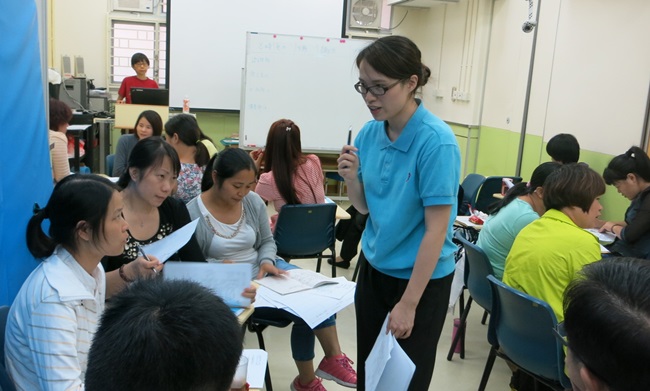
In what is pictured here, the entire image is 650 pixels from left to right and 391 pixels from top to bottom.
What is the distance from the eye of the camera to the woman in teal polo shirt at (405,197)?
5.34 feet

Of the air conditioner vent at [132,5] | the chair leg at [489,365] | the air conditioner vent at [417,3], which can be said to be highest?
the air conditioner vent at [417,3]

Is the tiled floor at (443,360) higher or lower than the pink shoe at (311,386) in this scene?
lower

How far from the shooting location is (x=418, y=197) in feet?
5.48

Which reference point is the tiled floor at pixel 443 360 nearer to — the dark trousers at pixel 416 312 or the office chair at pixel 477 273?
the office chair at pixel 477 273

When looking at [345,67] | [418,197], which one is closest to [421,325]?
[418,197]

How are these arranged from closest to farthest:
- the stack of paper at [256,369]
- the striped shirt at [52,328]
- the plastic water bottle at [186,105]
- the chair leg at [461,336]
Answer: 1. the striped shirt at [52,328]
2. the stack of paper at [256,369]
3. the chair leg at [461,336]
4. the plastic water bottle at [186,105]

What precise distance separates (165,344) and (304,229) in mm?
2821

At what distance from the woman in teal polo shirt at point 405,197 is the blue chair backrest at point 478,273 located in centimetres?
103

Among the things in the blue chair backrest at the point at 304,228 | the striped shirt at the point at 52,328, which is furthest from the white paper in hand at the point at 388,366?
the blue chair backrest at the point at 304,228

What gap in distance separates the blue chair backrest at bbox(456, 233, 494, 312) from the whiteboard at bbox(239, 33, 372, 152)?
4.10 metres

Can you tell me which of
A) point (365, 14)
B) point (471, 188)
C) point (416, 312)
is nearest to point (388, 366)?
point (416, 312)

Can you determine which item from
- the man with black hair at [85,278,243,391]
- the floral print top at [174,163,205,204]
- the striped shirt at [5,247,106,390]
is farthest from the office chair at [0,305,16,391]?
the floral print top at [174,163,205,204]

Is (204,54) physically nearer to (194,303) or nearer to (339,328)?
(339,328)

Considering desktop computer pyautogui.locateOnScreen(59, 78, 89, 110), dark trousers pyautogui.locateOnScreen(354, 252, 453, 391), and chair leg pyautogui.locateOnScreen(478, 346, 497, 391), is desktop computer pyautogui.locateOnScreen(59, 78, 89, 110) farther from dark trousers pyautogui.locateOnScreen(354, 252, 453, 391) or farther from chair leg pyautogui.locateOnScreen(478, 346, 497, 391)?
dark trousers pyautogui.locateOnScreen(354, 252, 453, 391)
